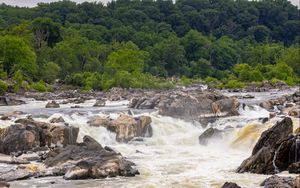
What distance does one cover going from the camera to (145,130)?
30375mm

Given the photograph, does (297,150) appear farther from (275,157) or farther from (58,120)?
(58,120)

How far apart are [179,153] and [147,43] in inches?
3358

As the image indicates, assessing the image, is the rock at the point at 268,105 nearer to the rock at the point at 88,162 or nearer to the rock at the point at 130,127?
the rock at the point at 130,127

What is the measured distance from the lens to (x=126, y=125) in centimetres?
2912

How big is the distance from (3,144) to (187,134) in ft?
37.7

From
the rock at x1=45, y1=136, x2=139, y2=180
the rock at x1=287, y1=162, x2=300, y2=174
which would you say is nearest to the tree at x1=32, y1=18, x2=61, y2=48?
the rock at x1=45, y1=136, x2=139, y2=180

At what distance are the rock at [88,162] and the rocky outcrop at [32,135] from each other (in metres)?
2.87

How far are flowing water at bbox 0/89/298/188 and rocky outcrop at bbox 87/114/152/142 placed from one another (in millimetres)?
354

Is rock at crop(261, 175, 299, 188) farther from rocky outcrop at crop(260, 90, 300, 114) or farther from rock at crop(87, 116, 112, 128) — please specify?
rocky outcrop at crop(260, 90, 300, 114)

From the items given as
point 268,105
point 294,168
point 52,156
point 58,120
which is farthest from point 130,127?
point 268,105

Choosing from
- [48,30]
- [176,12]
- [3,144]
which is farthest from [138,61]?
[176,12]

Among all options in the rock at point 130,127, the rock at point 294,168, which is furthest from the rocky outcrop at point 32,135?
the rock at point 294,168

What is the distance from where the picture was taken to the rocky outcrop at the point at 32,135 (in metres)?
24.3

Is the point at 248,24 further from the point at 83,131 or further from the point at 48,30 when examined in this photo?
the point at 83,131
